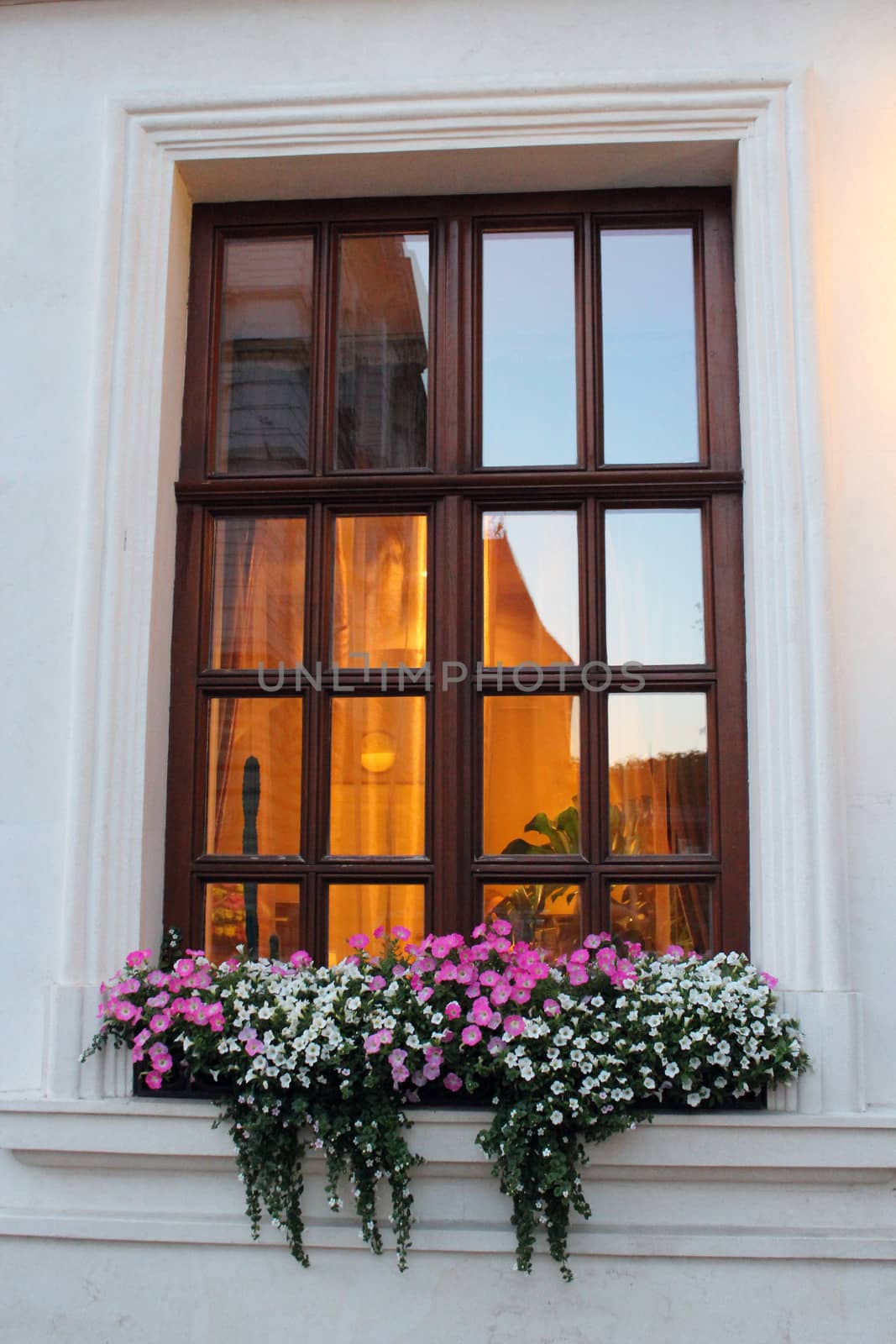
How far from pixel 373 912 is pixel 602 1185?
0.87m

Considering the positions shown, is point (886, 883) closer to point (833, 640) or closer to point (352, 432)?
point (833, 640)

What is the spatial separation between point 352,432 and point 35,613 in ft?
3.26

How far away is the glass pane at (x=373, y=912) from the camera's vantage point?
3.10 m

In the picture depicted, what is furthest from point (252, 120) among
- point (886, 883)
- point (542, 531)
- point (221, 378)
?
point (886, 883)

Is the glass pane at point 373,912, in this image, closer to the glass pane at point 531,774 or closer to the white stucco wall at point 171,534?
the glass pane at point 531,774

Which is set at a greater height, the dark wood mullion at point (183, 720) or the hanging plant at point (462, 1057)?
the dark wood mullion at point (183, 720)

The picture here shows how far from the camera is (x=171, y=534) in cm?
327

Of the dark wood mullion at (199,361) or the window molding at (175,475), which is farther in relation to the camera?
the dark wood mullion at (199,361)

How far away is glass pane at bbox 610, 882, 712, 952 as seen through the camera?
9.97ft

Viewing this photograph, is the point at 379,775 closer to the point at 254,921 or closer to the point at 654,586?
the point at 254,921

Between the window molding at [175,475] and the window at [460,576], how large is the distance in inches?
4.3

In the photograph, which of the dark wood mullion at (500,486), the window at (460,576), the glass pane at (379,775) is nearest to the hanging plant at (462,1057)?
the window at (460,576)

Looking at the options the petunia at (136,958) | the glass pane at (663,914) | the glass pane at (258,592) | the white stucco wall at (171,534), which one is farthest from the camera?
the glass pane at (258,592)

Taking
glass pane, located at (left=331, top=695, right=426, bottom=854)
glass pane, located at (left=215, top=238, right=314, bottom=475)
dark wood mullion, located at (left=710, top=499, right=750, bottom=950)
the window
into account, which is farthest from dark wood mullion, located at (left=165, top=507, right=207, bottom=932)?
dark wood mullion, located at (left=710, top=499, right=750, bottom=950)
